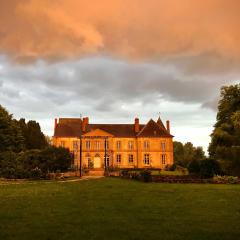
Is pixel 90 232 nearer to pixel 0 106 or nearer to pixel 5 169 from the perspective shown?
pixel 5 169

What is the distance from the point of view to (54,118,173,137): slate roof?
66.9 metres

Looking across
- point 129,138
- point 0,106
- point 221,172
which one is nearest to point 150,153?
point 129,138

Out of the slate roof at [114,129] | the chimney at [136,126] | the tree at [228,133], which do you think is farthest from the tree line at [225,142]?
the chimney at [136,126]

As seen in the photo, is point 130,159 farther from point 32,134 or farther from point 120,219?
point 120,219

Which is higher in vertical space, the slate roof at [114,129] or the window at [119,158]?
the slate roof at [114,129]

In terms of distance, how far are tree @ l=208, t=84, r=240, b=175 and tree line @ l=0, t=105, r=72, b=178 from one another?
15.4m

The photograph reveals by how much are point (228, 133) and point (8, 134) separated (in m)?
24.9

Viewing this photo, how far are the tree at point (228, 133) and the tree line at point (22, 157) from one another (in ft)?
50.7

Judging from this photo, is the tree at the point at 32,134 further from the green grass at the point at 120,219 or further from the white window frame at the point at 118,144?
the green grass at the point at 120,219

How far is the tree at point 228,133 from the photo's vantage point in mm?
33541

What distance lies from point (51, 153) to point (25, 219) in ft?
103

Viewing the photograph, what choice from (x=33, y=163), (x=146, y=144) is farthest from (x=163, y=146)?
(x=33, y=163)

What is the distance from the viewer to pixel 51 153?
4197 centimetres

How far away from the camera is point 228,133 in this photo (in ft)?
120
